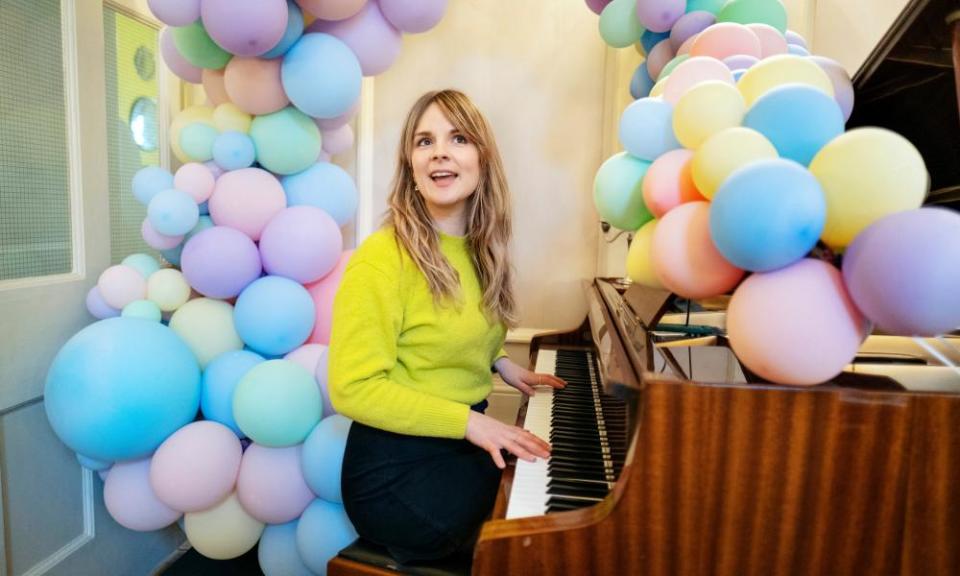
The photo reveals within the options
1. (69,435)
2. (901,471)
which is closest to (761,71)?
(901,471)

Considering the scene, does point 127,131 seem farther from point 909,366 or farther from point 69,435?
point 909,366

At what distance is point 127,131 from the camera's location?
2072 mm

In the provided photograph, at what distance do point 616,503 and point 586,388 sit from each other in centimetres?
87

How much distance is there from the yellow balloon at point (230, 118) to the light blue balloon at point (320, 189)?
239 millimetres

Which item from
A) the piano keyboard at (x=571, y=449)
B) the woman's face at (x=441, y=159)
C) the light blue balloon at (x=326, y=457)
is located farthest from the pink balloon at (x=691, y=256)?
the light blue balloon at (x=326, y=457)

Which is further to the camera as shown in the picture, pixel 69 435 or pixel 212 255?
pixel 212 255

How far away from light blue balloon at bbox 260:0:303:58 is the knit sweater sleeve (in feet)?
3.26

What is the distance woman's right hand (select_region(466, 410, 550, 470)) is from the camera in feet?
3.97

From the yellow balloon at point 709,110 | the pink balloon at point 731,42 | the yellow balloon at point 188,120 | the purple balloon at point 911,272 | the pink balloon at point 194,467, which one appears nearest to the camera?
the purple balloon at point 911,272

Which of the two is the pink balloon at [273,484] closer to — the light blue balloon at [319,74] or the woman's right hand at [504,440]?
the woman's right hand at [504,440]

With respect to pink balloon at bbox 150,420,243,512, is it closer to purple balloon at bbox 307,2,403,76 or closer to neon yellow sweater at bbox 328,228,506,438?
neon yellow sweater at bbox 328,228,506,438

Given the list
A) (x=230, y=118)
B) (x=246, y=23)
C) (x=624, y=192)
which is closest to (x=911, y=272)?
(x=624, y=192)

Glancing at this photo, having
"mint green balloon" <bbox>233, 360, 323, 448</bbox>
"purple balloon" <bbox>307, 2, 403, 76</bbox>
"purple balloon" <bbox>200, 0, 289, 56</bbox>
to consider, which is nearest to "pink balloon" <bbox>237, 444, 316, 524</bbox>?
"mint green balloon" <bbox>233, 360, 323, 448</bbox>

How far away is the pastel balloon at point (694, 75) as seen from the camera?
108cm
